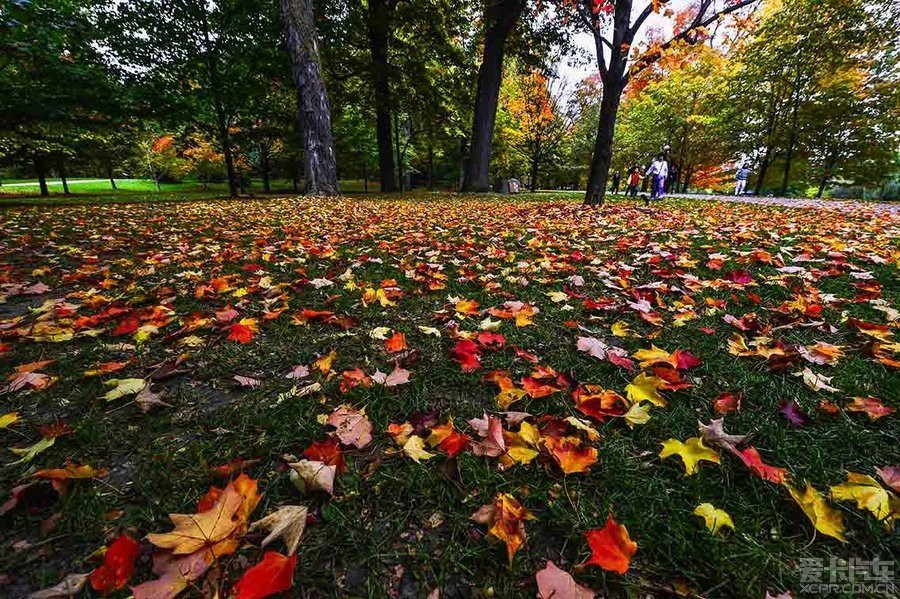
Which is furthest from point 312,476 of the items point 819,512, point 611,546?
point 819,512

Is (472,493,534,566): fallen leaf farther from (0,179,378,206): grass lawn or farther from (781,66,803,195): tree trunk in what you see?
(781,66,803,195): tree trunk

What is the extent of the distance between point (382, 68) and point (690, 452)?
16.3 metres

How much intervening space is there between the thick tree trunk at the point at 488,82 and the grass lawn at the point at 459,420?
12792mm

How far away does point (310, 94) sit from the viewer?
10.2 meters

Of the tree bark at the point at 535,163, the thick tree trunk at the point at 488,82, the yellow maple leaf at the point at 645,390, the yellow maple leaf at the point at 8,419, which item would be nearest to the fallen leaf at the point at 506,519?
the yellow maple leaf at the point at 645,390

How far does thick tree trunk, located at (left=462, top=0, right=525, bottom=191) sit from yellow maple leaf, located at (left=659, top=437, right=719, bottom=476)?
1439 centimetres

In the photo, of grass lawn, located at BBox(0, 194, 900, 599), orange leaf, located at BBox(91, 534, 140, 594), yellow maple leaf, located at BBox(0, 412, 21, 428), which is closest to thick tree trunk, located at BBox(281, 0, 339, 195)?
grass lawn, located at BBox(0, 194, 900, 599)

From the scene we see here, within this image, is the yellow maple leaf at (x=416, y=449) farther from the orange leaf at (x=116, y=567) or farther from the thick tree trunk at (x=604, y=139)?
the thick tree trunk at (x=604, y=139)

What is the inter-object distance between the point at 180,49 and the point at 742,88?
26264 millimetres

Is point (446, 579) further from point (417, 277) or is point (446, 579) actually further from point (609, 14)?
point (609, 14)

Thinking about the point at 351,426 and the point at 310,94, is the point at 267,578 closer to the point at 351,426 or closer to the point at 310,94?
the point at 351,426

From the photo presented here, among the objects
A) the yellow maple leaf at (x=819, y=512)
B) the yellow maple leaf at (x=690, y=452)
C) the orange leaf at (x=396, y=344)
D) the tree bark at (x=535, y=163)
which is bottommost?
the yellow maple leaf at (x=819, y=512)

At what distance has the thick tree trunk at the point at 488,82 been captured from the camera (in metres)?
12.7

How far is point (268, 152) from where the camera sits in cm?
2753
